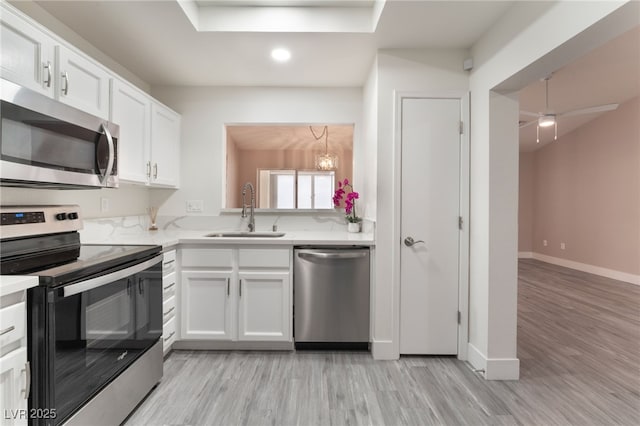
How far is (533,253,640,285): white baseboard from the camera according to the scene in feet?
16.4

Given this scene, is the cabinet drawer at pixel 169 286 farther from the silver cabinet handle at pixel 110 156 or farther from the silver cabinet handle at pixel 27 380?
the silver cabinet handle at pixel 27 380

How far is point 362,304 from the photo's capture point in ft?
8.07

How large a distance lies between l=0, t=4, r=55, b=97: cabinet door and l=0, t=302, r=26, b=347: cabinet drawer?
1.00 metres

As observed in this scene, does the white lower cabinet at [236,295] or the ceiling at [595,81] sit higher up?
the ceiling at [595,81]

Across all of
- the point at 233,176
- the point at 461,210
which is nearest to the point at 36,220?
the point at 461,210

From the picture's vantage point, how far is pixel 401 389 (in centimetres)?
199

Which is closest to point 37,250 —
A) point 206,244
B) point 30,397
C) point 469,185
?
point 30,397

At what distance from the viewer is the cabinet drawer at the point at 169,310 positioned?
2.28 meters

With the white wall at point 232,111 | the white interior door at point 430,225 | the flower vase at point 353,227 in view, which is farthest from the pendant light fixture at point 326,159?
the white interior door at point 430,225

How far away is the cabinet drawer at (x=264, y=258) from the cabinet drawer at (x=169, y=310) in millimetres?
558

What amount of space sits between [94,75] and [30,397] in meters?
1.71

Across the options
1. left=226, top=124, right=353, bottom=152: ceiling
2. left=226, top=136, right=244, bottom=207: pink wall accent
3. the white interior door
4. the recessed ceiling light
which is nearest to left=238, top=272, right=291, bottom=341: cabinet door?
the white interior door

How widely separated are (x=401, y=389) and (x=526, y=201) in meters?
6.79

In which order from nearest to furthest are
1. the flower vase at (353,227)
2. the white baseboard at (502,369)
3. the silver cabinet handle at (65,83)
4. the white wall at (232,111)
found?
the silver cabinet handle at (65,83) → the white baseboard at (502,369) → the flower vase at (353,227) → the white wall at (232,111)
